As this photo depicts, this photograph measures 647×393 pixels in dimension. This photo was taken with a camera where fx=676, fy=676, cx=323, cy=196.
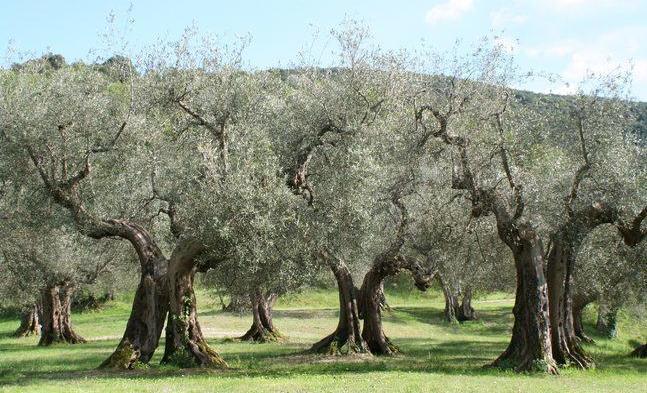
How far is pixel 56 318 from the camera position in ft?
135

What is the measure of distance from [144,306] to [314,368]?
6.46m

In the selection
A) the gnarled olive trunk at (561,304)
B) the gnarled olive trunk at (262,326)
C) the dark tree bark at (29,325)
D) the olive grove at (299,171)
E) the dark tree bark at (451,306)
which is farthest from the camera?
the dark tree bark at (451,306)

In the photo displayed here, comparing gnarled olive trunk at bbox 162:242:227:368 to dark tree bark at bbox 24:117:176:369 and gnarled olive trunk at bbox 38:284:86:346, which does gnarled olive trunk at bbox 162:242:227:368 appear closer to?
dark tree bark at bbox 24:117:176:369

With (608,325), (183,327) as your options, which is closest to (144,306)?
(183,327)

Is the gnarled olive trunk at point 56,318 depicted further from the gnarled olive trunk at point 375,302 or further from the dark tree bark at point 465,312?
the dark tree bark at point 465,312

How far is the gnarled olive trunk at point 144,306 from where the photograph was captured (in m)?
23.6

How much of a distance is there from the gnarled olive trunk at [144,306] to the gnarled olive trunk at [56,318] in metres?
18.7

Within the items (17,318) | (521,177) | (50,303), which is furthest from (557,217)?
(17,318)

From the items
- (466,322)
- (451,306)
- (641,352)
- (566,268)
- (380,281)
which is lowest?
(466,322)

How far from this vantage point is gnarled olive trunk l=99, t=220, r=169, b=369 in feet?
77.4

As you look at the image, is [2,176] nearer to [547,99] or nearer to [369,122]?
[369,122]

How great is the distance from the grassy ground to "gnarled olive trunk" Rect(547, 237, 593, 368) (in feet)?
3.72

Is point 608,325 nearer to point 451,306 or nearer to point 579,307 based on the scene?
point 579,307

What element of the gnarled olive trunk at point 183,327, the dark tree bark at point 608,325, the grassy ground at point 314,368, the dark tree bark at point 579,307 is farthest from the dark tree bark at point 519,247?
the dark tree bark at point 608,325
